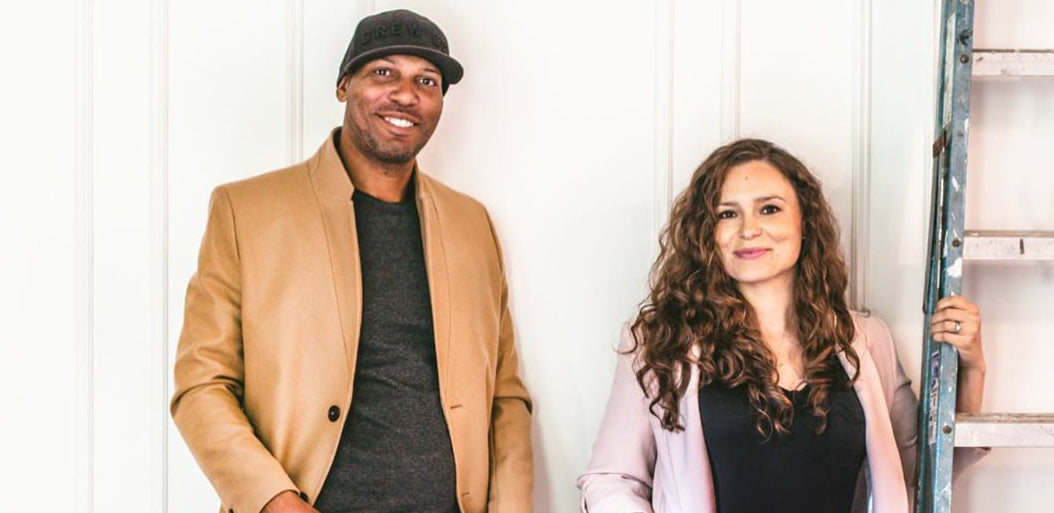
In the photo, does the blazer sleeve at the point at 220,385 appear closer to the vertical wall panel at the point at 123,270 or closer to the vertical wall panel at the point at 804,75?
the vertical wall panel at the point at 123,270

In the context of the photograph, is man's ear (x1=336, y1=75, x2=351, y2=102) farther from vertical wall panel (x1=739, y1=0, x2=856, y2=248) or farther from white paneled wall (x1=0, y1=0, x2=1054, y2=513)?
vertical wall panel (x1=739, y1=0, x2=856, y2=248)

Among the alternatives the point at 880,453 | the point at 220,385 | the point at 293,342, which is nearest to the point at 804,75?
the point at 880,453

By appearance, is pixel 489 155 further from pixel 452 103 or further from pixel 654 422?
pixel 654 422

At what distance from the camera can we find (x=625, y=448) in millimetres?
2168

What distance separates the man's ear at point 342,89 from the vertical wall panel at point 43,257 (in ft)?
1.89

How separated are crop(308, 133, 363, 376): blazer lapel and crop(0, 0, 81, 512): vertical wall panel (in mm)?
586

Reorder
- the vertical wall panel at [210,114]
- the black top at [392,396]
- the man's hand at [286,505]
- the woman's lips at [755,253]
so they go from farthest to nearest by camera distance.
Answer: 1. the vertical wall panel at [210,114]
2. the woman's lips at [755,253]
3. the black top at [392,396]
4. the man's hand at [286,505]

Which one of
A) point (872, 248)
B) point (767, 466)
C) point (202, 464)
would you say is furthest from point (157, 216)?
point (872, 248)

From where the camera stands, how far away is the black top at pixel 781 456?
79.4 inches

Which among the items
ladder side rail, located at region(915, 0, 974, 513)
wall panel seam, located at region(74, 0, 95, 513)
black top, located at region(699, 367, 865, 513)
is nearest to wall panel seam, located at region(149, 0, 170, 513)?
wall panel seam, located at region(74, 0, 95, 513)

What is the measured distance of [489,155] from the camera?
2363 millimetres

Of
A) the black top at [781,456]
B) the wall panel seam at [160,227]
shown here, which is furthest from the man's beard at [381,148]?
the black top at [781,456]

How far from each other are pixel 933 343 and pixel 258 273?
50.1 inches

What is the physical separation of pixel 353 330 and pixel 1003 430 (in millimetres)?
1179
